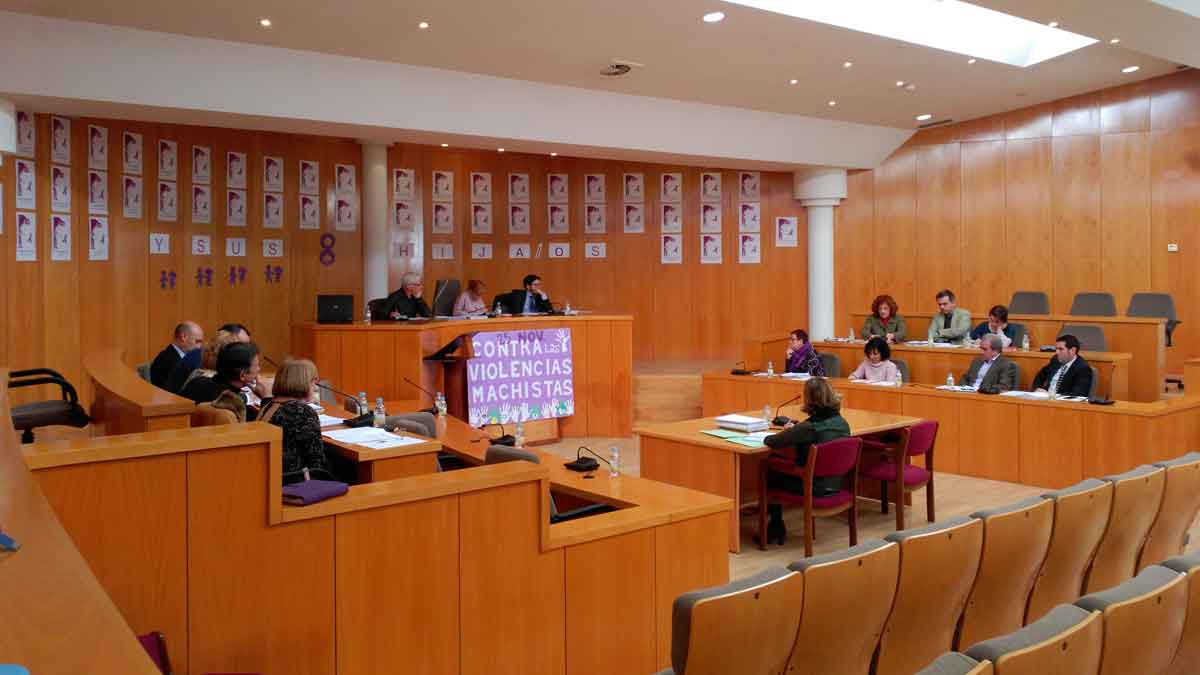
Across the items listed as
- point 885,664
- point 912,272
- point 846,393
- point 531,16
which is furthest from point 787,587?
point 912,272

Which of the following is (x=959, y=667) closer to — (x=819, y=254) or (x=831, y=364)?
(x=831, y=364)

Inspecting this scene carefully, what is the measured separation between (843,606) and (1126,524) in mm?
1751

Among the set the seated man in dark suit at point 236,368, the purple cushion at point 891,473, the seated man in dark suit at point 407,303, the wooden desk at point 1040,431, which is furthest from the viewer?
the seated man in dark suit at point 407,303

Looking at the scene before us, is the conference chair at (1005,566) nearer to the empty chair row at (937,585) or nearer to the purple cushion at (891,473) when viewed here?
the empty chair row at (937,585)

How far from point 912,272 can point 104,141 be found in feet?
34.3

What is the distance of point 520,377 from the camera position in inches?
395

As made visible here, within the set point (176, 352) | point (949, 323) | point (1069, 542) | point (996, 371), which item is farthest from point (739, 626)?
point (949, 323)

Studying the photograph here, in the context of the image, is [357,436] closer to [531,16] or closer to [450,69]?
[531,16]

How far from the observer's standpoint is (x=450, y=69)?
9.48m

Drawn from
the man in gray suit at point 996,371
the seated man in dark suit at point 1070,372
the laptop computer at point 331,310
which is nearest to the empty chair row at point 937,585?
the seated man in dark suit at point 1070,372

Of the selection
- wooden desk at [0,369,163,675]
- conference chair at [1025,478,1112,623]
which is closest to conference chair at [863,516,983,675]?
conference chair at [1025,478,1112,623]

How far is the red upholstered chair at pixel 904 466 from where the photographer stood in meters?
6.70

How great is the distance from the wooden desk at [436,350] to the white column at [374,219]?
6.02ft

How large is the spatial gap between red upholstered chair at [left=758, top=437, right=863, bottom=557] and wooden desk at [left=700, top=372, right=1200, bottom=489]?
8.73 feet
